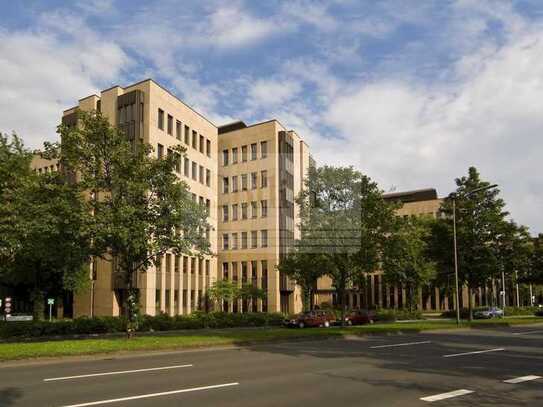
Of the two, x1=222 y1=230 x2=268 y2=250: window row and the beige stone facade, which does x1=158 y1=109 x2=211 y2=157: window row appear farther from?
x1=222 y1=230 x2=268 y2=250: window row

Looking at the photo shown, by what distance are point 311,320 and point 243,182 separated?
27232mm

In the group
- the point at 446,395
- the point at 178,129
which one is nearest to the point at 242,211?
the point at 178,129

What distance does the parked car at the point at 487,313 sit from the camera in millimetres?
57659

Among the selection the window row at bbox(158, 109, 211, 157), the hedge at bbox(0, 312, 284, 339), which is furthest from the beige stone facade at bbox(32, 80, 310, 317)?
the hedge at bbox(0, 312, 284, 339)

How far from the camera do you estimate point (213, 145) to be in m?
64.8

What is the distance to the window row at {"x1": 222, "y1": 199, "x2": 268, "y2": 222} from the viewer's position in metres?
63.4

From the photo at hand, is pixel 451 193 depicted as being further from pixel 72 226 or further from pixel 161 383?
pixel 161 383

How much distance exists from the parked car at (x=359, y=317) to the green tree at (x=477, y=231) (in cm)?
841

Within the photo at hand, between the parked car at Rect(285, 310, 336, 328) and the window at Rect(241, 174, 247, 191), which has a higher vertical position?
the window at Rect(241, 174, 247, 191)

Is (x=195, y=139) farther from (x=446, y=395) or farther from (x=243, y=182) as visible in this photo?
(x=446, y=395)

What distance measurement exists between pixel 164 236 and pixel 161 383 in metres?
12.0

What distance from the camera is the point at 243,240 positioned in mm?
64625

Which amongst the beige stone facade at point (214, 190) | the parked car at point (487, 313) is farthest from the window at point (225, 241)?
the parked car at point (487, 313)

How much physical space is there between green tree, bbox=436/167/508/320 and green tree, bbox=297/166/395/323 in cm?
1142
